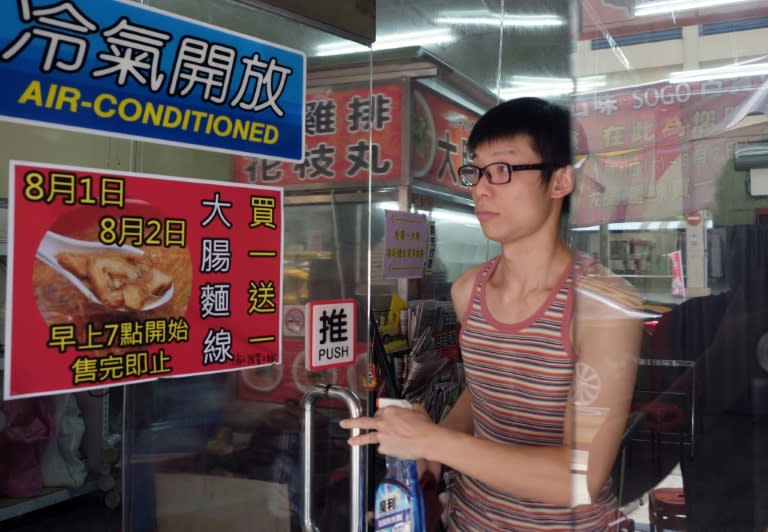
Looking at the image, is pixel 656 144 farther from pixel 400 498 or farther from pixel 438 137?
pixel 438 137

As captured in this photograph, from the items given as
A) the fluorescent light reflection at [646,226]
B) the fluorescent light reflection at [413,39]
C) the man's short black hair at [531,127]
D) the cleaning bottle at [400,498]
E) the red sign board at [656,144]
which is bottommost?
the cleaning bottle at [400,498]

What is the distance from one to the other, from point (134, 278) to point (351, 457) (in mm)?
713

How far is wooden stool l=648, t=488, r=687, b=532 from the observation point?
911 mm

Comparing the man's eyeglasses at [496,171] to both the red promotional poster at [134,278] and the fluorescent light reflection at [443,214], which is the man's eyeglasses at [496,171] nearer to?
the red promotional poster at [134,278]

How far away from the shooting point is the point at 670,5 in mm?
905

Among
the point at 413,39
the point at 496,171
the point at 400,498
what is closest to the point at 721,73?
the point at 496,171

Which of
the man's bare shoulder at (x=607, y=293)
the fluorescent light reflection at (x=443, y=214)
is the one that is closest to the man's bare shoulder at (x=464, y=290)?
the man's bare shoulder at (x=607, y=293)

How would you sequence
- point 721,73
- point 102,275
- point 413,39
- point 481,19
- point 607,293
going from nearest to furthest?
point 721,73 → point 607,293 → point 102,275 → point 413,39 → point 481,19

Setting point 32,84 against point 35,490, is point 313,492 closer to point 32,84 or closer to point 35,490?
point 35,490

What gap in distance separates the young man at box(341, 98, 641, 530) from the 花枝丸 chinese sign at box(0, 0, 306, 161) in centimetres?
47

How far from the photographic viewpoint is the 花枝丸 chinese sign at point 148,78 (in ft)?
3.64

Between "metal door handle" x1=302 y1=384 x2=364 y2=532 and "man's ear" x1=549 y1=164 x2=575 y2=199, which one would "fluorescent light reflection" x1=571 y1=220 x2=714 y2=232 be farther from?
"metal door handle" x1=302 y1=384 x2=364 y2=532

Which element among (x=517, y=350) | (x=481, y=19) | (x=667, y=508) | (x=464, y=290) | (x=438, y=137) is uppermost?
(x=481, y=19)

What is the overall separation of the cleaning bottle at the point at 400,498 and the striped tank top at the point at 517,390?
122 mm
